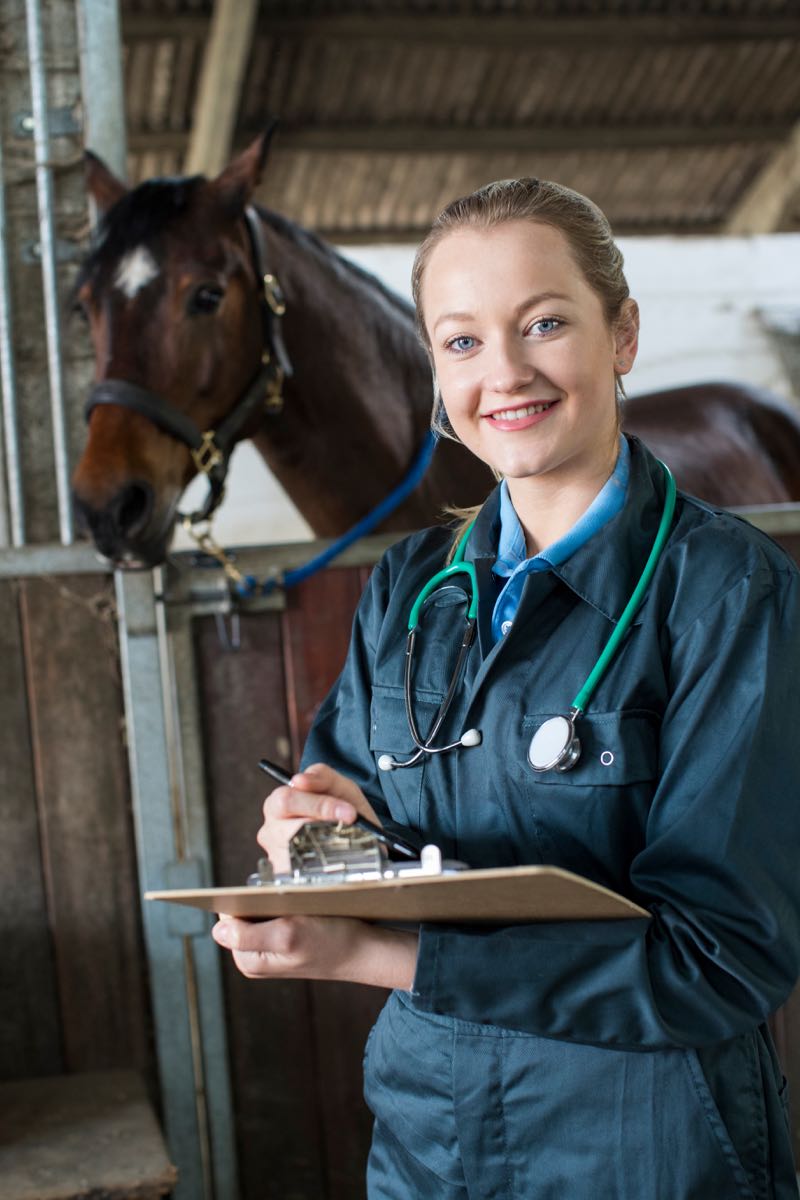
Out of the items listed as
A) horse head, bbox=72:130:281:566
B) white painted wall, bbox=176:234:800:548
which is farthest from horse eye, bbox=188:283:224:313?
white painted wall, bbox=176:234:800:548

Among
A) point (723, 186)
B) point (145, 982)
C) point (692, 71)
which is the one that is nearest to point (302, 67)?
point (692, 71)

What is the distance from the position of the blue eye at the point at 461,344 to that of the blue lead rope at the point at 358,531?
83 centimetres

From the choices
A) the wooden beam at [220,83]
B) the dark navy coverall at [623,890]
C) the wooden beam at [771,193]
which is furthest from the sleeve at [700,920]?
the wooden beam at [771,193]

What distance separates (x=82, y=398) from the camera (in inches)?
86.6

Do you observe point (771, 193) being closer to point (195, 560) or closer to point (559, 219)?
point (195, 560)

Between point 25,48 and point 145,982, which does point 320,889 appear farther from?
point 25,48

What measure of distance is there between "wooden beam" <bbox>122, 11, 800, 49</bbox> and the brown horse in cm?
296

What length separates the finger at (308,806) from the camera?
39.5 inches

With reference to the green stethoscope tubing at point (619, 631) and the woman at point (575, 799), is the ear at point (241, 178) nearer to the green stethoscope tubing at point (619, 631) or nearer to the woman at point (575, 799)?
the woman at point (575, 799)

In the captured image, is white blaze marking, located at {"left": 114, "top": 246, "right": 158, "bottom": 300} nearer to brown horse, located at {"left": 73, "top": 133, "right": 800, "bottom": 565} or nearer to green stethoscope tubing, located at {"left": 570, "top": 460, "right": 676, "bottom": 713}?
brown horse, located at {"left": 73, "top": 133, "right": 800, "bottom": 565}

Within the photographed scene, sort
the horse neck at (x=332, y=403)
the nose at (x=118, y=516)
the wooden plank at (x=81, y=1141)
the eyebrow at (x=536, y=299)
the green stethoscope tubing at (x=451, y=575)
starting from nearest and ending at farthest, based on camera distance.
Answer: the eyebrow at (x=536, y=299), the green stethoscope tubing at (x=451, y=575), the wooden plank at (x=81, y=1141), the nose at (x=118, y=516), the horse neck at (x=332, y=403)

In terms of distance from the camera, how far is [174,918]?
6.89ft

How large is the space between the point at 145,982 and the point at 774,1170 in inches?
51.8

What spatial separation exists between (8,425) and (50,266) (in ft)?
0.88
